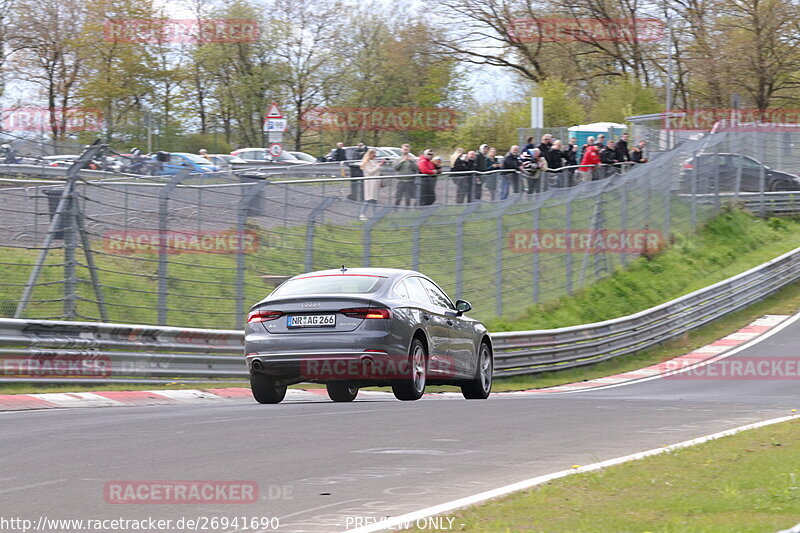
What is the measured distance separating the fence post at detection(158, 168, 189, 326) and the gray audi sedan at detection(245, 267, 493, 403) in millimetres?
3356

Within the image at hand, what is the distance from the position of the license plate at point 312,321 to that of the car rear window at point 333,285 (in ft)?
1.00

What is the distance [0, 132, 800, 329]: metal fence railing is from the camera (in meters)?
15.0

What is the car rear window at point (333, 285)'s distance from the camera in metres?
12.2

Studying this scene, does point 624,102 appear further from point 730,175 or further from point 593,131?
point 730,175

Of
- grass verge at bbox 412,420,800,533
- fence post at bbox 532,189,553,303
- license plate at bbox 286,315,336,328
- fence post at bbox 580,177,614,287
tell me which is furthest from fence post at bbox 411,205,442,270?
grass verge at bbox 412,420,800,533

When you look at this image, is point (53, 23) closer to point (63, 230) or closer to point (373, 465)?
point (63, 230)

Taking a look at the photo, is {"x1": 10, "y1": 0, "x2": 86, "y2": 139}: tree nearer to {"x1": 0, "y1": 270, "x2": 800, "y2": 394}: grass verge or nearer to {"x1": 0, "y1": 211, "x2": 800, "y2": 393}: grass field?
{"x1": 0, "y1": 211, "x2": 800, "y2": 393}: grass field

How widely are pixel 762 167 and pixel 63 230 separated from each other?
1203 inches

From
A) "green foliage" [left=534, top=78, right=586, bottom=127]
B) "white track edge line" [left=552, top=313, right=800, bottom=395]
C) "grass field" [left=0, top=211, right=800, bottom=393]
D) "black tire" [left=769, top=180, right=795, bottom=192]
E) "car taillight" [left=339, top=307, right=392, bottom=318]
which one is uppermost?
"green foliage" [left=534, top=78, right=586, bottom=127]

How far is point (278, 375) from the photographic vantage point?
12188 millimetres

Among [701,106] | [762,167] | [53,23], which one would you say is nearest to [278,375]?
[762,167]

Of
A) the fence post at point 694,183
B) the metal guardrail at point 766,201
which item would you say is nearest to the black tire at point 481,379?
the fence post at point 694,183

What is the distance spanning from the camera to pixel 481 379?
15016 millimetres

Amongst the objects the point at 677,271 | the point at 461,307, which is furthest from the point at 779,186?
the point at 461,307
